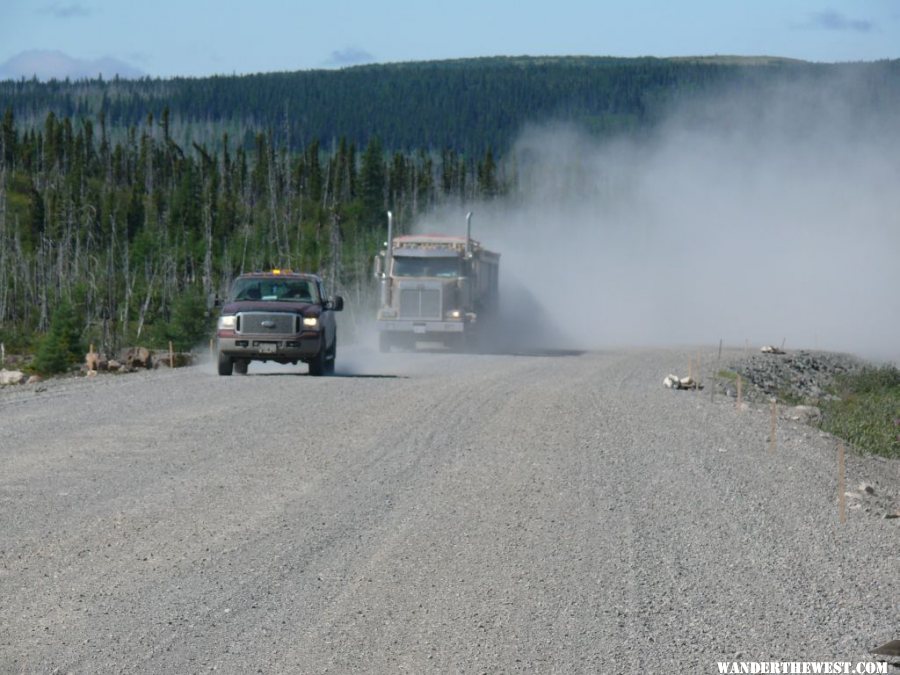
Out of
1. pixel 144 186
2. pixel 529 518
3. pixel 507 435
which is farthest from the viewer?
pixel 144 186

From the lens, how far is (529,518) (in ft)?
42.1

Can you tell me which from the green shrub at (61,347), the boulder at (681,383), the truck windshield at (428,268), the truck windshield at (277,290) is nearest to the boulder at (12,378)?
the truck windshield at (277,290)

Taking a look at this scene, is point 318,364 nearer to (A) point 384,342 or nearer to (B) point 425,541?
(A) point 384,342

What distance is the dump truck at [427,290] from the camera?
130 feet

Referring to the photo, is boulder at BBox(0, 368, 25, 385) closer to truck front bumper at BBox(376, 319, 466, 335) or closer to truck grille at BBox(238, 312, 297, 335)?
truck grille at BBox(238, 312, 297, 335)

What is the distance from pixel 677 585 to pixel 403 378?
1868 centimetres

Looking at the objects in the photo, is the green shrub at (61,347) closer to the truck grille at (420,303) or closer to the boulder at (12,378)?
the boulder at (12,378)

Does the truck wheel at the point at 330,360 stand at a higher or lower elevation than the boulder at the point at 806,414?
higher

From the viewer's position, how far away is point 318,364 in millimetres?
27859

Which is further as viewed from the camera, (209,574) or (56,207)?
(56,207)

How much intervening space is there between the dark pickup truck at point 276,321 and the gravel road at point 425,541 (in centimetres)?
467

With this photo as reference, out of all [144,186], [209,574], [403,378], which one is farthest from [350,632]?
[144,186]

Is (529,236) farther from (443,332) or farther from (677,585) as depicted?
(677,585)

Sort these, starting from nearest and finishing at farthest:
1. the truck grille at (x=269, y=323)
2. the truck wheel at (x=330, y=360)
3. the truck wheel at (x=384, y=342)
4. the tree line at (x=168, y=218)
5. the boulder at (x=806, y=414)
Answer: the boulder at (x=806, y=414)
the truck grille at (x=269, y=323)
the truck wheel at (x=330, y=360)
the truck wheel at (x=384, y=342)
the tree line at (x=168, y=218)
